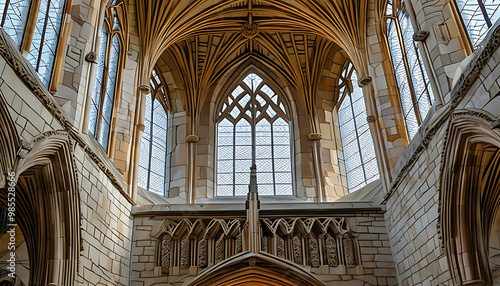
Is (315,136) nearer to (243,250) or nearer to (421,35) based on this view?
(243,250)

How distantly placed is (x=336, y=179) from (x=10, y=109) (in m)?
8.06

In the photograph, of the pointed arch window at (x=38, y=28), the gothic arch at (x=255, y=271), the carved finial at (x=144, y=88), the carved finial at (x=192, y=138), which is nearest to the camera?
the pointed arch window at (x=38, y=28)

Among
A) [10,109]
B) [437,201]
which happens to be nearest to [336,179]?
[437,201]

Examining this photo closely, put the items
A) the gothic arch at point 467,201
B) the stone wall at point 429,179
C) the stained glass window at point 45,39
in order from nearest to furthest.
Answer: the stone wall at point 429,179 < the gothic arch at point 467,201 < the stained glass window at point 45,39

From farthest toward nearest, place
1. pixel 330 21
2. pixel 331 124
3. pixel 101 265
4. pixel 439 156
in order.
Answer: pixel 331 124 < pixel 330 21 < pixel 101 265 < pixel 439 156

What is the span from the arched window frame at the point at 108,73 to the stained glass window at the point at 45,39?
Result: 1.30 m

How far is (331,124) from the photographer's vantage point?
1267 centimetres

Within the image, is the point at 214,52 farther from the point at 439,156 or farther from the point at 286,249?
the point at 439,156

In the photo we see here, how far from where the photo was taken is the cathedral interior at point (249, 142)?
6.20 metres

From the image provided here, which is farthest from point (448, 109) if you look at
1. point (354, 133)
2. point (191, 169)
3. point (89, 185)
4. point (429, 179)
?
point (191, 169)

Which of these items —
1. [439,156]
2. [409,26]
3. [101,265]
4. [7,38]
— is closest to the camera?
[7,38]

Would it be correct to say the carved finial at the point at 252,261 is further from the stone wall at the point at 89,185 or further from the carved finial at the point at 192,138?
the carved finial at the point at 192,138

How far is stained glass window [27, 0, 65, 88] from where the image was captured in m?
6.59

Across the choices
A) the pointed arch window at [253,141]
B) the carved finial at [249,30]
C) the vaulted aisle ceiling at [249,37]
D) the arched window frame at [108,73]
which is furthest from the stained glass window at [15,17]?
the carved finial at [249,30]
